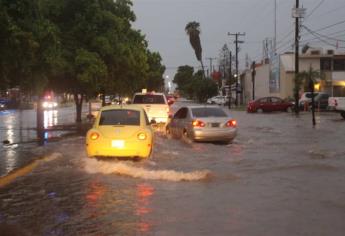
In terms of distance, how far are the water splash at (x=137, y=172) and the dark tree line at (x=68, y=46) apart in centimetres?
347

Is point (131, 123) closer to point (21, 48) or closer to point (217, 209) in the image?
point (21, 48)

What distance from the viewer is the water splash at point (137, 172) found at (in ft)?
44.8

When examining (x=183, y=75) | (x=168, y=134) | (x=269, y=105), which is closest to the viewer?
(x=168, y=134)

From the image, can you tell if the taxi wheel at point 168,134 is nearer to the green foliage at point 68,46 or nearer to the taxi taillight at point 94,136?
the green foliage at point 68,46

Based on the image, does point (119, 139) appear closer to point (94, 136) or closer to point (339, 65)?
point (94, 136)

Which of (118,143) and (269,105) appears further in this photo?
(269,105)

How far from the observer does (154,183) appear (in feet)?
42.4

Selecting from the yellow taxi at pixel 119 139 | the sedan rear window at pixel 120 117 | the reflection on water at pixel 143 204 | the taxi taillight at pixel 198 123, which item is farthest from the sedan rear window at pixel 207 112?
the reflection on water at pixel 143 204

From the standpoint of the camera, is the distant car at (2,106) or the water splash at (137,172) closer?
the water splash at (137,172)

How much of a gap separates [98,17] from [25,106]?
51.0 meters

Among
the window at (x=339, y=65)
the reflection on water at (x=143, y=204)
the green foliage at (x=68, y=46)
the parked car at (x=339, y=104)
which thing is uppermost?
the window at (x=339, y=65)

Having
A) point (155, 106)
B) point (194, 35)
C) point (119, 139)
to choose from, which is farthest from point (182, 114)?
point (194, 35)

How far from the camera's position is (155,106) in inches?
1200

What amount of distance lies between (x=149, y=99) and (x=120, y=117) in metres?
15.1
